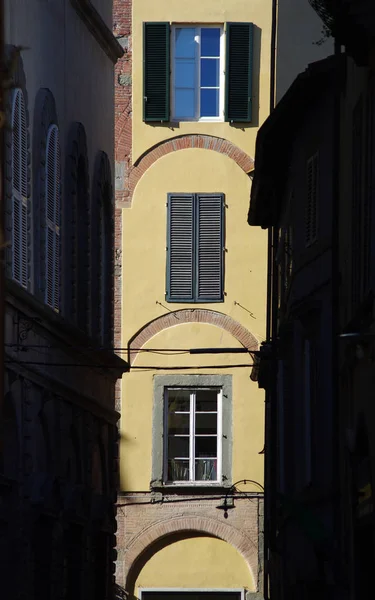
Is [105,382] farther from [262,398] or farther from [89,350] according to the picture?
[262,398]

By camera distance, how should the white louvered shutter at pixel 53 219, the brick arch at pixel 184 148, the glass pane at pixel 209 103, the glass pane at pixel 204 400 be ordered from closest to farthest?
the white louvered shutter at pixel 53 219 < the glass pane at pixel 204 400 < the brick arch at pixel 184 148 < the glass pane at pixel 209 103

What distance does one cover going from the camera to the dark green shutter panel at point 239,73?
105ft

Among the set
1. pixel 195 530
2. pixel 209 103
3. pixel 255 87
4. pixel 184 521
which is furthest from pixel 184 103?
pixel 195 530

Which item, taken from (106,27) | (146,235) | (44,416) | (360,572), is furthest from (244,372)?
(360,572)

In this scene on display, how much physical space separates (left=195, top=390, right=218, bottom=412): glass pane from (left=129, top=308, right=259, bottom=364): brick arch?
1.17 m

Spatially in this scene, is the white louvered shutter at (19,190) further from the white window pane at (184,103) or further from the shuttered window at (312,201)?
the white window pane at (184,103)

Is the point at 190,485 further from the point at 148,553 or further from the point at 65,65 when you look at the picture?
the point at 65,65

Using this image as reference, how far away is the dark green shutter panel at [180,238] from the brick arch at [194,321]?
661mm

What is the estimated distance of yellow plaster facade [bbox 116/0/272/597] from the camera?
30.9 metres

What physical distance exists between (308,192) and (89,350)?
5379mm

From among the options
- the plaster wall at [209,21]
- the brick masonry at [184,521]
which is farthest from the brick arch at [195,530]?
the plaster wall at [209,21]

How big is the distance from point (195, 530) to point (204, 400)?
8.16 feet

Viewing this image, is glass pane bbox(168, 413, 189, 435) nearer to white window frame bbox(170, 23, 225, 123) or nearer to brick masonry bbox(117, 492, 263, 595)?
brick masonry bbox(117, 492, 263, 595)

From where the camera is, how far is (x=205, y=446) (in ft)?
103
